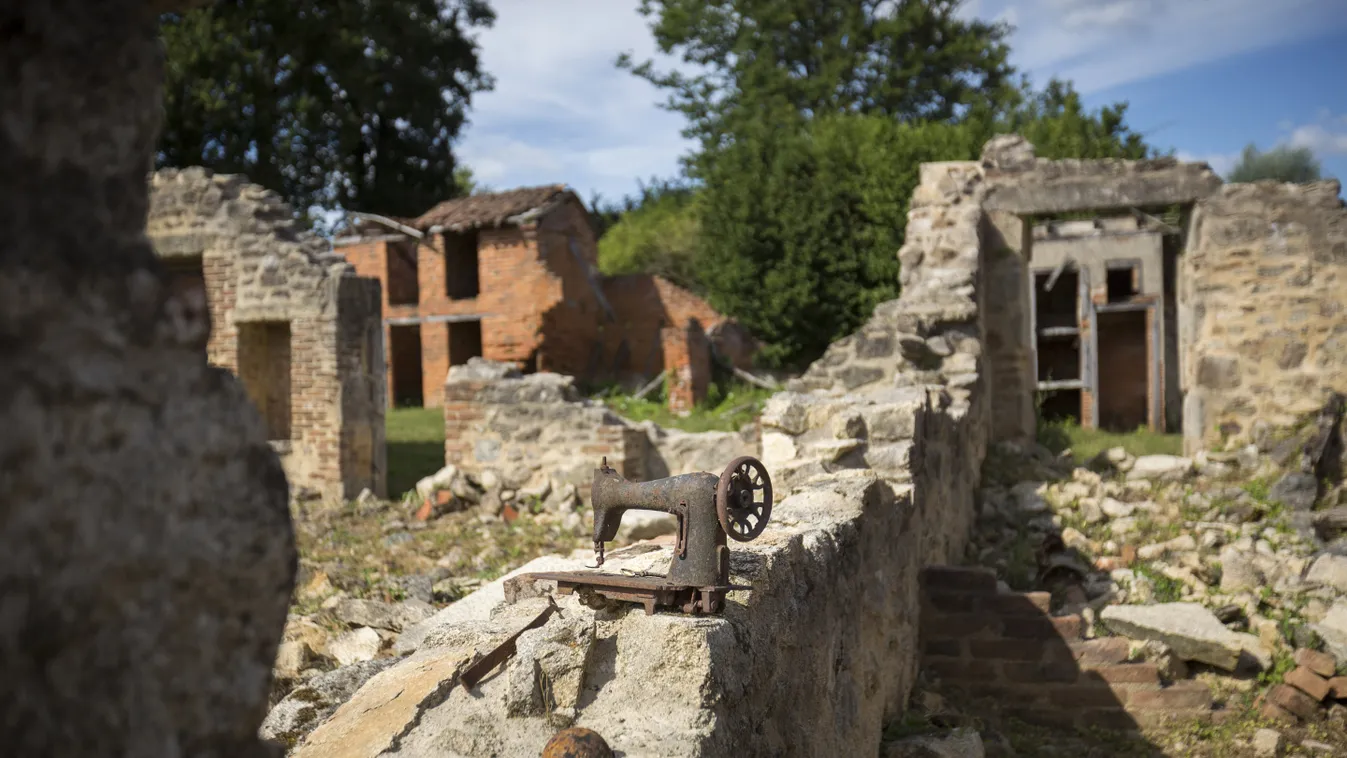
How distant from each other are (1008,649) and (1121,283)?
14.3m

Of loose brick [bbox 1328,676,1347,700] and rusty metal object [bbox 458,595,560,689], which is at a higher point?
rusty metal object [bbox 458,595,560,689]

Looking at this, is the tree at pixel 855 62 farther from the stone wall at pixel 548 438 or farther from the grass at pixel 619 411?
the stone wall at pixel 548 438

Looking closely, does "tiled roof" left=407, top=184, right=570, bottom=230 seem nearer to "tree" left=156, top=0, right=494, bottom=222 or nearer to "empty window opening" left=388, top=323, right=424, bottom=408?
"empty window opening" left=388, top=323, right=424, bottom=408

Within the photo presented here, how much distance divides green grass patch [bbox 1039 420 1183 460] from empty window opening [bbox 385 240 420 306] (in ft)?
49.8

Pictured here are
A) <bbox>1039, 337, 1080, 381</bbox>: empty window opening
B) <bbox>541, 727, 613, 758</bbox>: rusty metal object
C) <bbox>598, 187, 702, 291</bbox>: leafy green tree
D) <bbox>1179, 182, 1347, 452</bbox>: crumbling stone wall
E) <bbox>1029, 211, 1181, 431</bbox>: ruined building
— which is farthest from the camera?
<bbox>598, 187, 702, 291</bbox>: leafy green tree

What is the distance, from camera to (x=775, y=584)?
2.90 m

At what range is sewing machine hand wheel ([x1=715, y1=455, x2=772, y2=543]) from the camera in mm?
2771

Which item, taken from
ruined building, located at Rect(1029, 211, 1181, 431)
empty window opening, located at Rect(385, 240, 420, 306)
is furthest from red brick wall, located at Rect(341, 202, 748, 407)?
ruined building, located at Rect(1029, 211, 1181, 431)

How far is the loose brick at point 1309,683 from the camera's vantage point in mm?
5431

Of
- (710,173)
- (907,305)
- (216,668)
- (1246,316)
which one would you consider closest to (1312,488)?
(1246,316)

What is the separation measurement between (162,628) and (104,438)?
0.22 meters

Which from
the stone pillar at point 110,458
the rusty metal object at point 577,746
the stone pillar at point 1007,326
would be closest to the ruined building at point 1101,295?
the stone pillar at point 1007,326

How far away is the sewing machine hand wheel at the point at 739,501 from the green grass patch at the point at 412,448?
857cm

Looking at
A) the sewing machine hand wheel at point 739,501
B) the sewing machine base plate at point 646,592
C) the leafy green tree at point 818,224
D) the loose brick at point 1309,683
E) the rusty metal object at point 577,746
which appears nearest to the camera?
the rusty metal object at point 577,746
